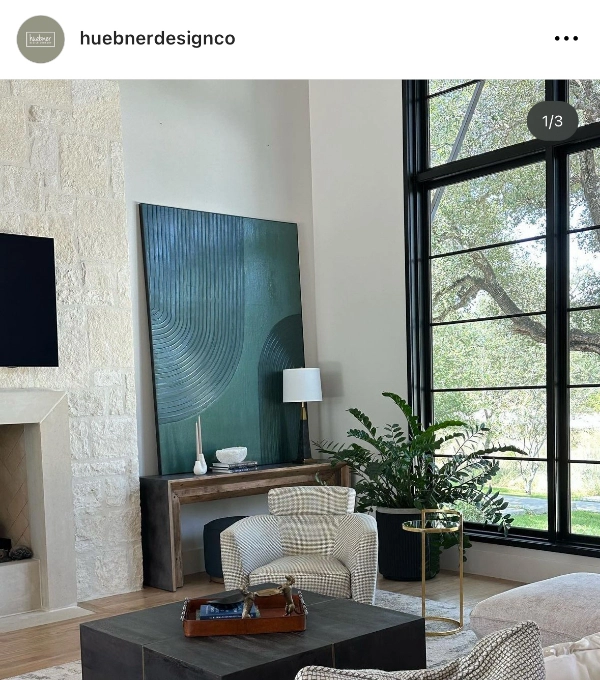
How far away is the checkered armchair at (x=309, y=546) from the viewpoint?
12.5 feet

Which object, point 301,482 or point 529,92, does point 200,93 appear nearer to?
point 529,92

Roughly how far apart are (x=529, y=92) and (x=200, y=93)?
228 cm

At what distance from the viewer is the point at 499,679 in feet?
3.72

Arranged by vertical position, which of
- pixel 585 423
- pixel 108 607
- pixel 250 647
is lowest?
pixel 108 607

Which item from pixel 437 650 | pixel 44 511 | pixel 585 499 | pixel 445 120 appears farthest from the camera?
pixel 445 120

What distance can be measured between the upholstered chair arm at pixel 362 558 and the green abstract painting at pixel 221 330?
6.34 feet

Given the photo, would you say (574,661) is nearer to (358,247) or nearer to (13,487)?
(13,487)

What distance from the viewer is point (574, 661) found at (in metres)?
1.30

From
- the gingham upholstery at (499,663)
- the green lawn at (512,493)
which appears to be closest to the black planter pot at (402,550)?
the green lawn at (512,493)

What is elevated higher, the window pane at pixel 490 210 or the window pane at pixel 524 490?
the window pane at pixel 490 210

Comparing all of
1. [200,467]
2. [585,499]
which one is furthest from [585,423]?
[200,467]

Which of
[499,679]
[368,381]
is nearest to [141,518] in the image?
[368,381]

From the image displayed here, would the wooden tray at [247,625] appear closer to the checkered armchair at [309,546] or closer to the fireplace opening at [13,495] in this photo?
the checkered armchair at [309,546]
